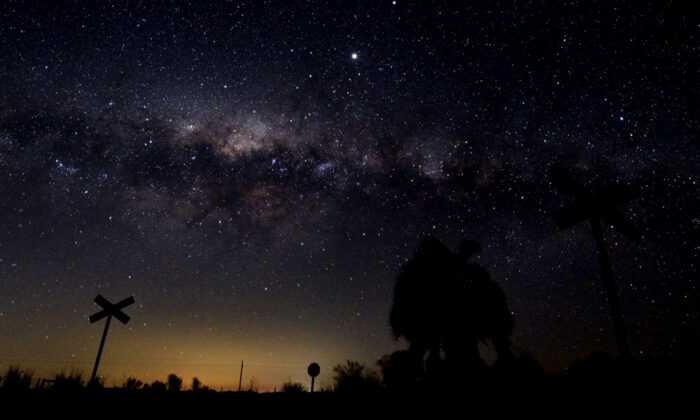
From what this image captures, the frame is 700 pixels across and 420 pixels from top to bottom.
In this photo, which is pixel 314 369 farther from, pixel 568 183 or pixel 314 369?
pixel 568 183

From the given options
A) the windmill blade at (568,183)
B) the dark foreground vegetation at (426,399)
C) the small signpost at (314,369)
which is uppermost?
the windmill blade at (568,183)

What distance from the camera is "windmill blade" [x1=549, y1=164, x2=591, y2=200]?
7512 mm

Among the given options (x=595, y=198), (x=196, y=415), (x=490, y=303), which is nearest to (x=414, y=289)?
(x=490, y=303)

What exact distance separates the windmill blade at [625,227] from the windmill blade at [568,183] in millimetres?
825

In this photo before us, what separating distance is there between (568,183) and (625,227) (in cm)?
171

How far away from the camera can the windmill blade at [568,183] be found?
7512mm

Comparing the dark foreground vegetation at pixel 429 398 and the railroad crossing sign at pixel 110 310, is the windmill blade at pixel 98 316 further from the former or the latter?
the dark foreground vegetation at pixel 429 398

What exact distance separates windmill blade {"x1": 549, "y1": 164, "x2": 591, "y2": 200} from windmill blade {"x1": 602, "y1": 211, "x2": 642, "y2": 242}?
2.71 feet

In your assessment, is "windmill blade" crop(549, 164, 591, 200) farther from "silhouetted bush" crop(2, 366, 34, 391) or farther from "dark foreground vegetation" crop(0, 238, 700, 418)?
"silhouetted bush" crop(2, 366, 34, 391)

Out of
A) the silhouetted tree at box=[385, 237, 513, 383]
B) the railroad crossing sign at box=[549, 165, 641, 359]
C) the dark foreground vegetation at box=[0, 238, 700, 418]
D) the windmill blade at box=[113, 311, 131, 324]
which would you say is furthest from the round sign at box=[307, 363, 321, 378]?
the railroad crossing sign at box=[549, 165, 641, 359]

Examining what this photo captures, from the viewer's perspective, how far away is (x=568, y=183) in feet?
24.6

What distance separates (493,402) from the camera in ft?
19.7

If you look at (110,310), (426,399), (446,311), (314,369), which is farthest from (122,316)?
(446,311)

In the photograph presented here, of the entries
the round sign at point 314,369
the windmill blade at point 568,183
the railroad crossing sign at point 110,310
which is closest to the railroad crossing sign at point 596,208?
the windmill blade at point 568,183
